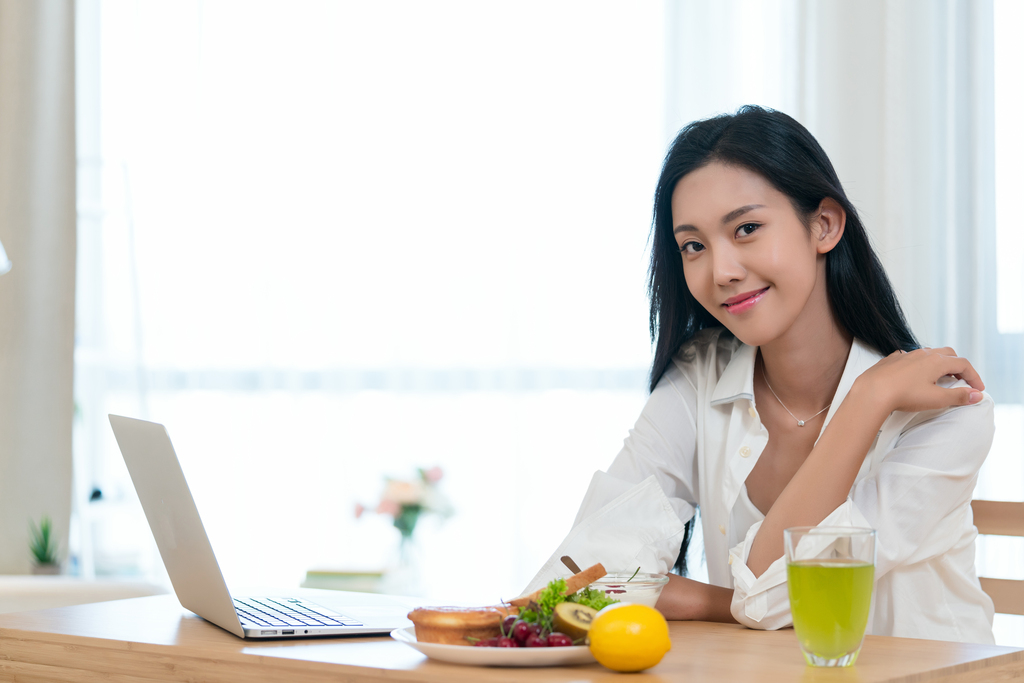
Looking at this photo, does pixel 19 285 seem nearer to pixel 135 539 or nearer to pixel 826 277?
pixel 135 539

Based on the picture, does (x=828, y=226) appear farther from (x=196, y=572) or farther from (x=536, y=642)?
(x=196, y=572)

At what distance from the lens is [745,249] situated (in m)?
1.33

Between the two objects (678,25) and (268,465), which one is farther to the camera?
(268,465)

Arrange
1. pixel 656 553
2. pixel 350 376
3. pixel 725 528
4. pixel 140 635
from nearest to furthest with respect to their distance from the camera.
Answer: pixel 140 635, pixel 656 553, pixel 725 528, pixel 350 376

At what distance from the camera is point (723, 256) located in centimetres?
133

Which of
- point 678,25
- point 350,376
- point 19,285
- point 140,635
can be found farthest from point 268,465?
point 140,635

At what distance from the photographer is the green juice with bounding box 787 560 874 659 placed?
764mm

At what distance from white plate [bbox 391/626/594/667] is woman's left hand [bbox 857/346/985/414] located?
0.63 metres

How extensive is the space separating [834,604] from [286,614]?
570 millimetres

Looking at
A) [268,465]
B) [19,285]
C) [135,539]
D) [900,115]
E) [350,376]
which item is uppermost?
[900,115]

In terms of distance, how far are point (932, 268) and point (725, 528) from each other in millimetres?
1088

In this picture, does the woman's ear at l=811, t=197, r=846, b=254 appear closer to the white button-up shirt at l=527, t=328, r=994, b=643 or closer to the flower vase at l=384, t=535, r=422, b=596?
the white button-up shirt at l=527, t=328, r=994, b=643

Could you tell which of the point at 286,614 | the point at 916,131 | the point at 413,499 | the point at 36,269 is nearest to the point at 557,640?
the point at 286,614

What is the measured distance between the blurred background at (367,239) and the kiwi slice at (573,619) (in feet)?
5.37
